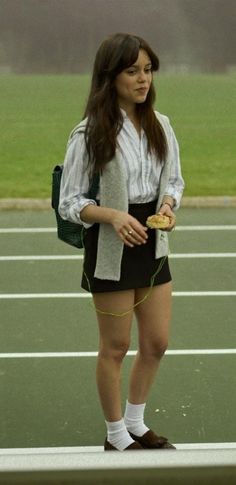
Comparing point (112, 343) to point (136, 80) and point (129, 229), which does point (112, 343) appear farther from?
point (136, 80)

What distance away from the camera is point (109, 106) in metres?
3.47

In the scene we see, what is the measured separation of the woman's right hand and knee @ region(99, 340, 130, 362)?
18.2 inches

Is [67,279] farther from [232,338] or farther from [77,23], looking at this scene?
[77,23]

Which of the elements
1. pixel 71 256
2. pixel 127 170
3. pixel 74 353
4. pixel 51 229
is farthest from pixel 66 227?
pixel 51 229

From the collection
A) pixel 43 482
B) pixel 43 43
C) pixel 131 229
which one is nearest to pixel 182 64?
pixel 43 43

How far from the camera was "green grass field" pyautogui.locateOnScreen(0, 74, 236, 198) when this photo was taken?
11.6 meters

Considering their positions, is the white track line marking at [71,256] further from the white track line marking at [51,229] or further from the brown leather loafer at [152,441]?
the brown leather loafer at [152,441]

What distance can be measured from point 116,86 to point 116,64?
96 mm

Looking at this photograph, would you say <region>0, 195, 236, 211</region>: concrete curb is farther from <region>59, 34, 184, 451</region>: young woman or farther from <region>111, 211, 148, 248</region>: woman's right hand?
<region>111, 211, 148, 248</region>: woman's right hand

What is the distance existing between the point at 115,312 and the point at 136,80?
77 cm

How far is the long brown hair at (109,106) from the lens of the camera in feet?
11.1

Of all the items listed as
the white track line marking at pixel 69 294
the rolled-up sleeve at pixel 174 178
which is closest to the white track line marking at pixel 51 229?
the white track line marking at pixel 69 294

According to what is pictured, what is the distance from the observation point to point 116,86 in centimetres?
347

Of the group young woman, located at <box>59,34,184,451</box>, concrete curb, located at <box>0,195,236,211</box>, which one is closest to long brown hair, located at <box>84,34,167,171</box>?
young woman, located at <box>59,34,184,451</box>
